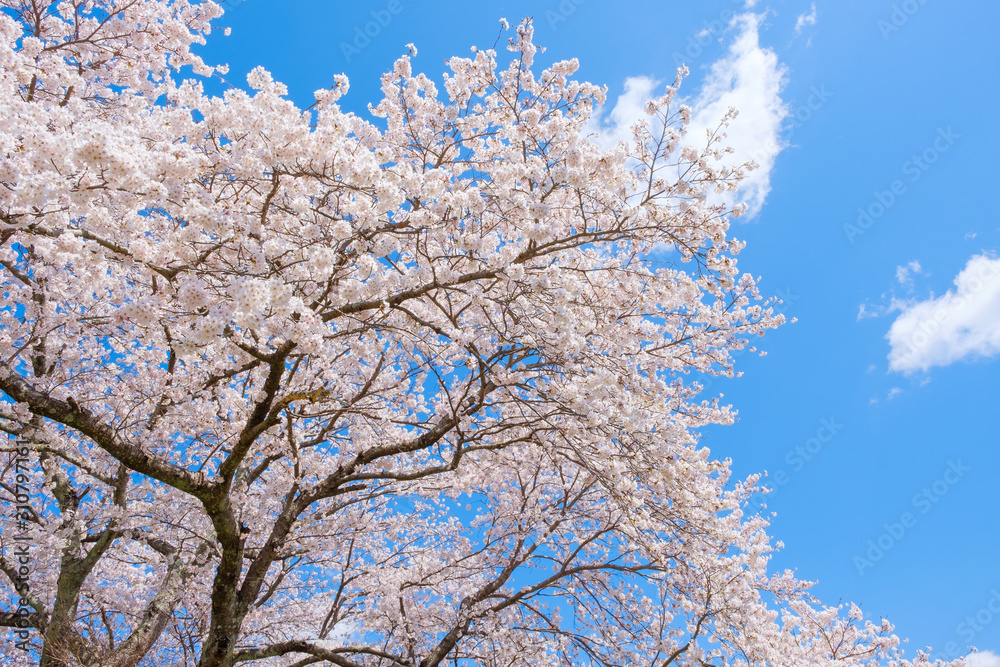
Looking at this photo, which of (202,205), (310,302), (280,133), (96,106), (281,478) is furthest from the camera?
(281,478)

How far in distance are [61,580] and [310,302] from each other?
17.0ft

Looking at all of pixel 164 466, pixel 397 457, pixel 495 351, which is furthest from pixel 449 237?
pixel 397 457

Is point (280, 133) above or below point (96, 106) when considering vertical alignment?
below

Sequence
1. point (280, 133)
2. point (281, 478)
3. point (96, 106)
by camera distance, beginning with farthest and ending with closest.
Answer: point (281, 478) → point (96, 106) → point (280, 133)

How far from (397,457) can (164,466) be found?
12.2ft

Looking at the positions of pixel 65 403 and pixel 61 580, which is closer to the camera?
pixel 65 403

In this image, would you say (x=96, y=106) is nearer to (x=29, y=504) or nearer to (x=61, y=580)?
(x=29, y=504)

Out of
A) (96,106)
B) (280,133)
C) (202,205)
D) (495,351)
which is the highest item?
(96,106)

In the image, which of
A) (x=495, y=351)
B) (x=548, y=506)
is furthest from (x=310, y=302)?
(x=548, y=506)

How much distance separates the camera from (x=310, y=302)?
471cm

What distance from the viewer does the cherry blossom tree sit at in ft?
14.1

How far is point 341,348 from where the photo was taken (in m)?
7.36

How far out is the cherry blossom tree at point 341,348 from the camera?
4297mm

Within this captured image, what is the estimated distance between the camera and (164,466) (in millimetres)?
4781
